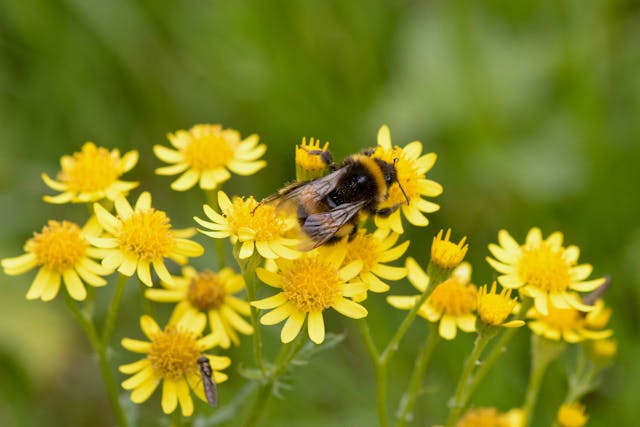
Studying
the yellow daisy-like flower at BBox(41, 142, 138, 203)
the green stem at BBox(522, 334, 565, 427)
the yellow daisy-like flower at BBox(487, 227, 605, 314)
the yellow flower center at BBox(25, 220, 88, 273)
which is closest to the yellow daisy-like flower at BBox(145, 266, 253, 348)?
the yellow flower center at BBox(25, 220, 88, 273)

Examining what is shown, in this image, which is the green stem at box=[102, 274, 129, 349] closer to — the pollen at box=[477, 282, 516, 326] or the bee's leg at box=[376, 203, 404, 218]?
the bee's leg at box=[376, 203, 404, 218]

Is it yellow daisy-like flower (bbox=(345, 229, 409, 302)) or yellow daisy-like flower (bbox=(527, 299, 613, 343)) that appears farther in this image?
yellow daisy-like flower (bbox=(527, 299, 613, 343))

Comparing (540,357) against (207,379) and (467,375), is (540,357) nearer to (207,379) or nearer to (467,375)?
(467,375)

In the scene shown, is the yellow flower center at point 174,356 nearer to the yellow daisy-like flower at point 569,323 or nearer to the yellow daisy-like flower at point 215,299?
the yellow daisy-like flower at point 215,299

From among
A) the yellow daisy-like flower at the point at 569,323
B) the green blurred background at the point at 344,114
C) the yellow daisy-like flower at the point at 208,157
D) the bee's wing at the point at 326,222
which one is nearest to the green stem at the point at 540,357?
the yellow daisy-like flower at the point at 569,323

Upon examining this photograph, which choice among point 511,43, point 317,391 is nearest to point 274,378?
point 317,391

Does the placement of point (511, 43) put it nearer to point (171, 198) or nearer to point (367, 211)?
point (171, 198)
